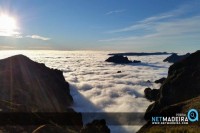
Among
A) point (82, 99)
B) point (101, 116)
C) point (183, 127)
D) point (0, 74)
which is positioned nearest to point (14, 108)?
point (183, 127)

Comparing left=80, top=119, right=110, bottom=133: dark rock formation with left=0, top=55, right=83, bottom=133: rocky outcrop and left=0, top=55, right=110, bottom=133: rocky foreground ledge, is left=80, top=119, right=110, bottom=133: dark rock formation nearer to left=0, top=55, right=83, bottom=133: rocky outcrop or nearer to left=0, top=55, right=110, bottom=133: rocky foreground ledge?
left=0, top=55, right=110, bottom=133: rocky foreground ledge

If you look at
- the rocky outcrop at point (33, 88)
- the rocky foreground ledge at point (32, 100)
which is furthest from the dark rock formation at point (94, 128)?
the rocky outcrop at point (33, 88)

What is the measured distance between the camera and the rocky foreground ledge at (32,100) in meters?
21.3

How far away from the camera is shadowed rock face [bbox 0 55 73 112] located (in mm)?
43969

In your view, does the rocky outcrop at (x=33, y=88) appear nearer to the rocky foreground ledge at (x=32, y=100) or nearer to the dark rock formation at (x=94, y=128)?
the rocky foreground ledge at (x=32, y=100)

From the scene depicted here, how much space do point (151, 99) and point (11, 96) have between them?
47098 mm

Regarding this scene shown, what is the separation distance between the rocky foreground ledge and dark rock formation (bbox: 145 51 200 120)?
59.3 feet

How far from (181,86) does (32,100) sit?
2915 centimetres

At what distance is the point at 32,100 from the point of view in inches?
1766

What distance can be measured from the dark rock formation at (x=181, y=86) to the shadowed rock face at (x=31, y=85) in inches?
758

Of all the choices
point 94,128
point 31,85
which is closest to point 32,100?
point 31,85

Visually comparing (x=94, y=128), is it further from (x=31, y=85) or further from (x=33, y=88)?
(x=31, y=85)

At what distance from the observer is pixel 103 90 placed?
101 meters

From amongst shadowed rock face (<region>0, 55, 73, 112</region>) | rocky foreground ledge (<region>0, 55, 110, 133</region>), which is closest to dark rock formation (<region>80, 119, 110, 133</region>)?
rocky foreground ledge (<region>0, 55, 110, 133</region>)
